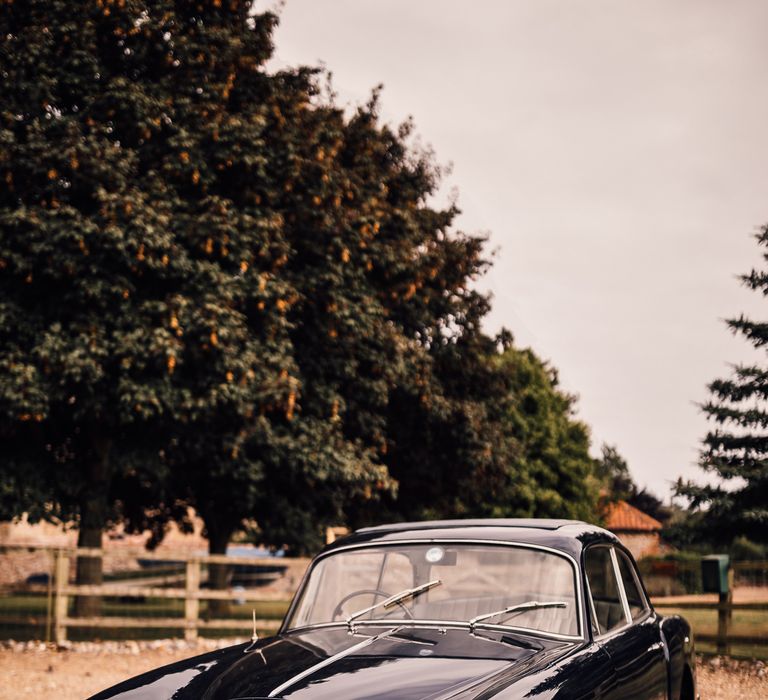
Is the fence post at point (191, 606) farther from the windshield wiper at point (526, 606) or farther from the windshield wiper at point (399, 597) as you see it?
the windshield wiper at point (526, 606)

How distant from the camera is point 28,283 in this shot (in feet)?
51.9

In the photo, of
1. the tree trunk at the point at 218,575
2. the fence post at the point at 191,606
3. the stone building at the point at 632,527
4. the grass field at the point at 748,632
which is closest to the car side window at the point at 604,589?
the grass field at the point at 748,632

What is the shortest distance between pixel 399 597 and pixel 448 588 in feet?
0.85

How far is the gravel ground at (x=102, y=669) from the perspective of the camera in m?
10.3

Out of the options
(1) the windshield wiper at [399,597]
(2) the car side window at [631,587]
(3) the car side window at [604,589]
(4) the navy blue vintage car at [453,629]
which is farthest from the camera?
(2) the car side window at [631,587]

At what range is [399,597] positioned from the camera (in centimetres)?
475

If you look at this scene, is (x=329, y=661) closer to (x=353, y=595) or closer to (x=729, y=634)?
(x=353, y=595)

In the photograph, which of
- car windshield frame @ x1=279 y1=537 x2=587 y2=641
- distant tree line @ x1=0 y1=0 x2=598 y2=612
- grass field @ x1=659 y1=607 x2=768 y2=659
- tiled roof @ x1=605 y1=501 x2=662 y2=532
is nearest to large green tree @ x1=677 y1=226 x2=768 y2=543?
grass field @ x1=659 y1=607 x2=768 y2=659

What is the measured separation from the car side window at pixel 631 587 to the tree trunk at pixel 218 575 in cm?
1289

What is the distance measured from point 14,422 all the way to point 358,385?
746cm

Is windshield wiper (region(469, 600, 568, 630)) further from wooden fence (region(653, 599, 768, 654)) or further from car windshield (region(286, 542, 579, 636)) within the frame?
wooden fence (region(653, 599, 768, 654))

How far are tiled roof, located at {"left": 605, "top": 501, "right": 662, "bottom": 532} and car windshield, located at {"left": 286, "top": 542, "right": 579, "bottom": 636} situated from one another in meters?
55.3

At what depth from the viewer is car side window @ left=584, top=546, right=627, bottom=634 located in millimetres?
5004

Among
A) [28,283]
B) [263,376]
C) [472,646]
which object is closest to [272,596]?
[263,376]
